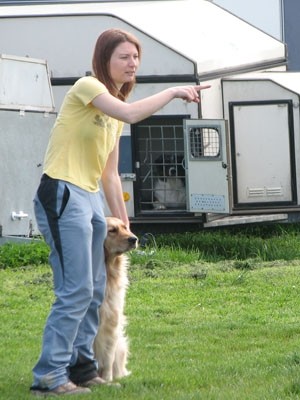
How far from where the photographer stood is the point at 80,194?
5.57 m

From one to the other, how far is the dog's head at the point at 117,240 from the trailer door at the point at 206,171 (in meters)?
6.79

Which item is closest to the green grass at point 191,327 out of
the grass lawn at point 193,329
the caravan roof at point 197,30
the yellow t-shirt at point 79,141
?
the grass lawn at point 193,329

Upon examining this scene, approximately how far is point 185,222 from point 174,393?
7.56 metres

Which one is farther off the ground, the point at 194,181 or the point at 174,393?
the point at 194,181

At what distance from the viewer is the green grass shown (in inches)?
229

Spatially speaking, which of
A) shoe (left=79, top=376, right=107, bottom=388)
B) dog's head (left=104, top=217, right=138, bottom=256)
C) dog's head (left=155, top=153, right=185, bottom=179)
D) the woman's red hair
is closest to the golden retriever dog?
dog's head (left=104, top=217, right=138, bottom=256)

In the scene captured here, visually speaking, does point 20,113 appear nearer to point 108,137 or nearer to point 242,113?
point 242,113

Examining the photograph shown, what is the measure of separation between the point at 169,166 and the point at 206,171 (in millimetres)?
651

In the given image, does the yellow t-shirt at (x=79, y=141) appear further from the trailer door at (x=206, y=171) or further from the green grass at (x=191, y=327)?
the trailer door at (x=206, y=171)

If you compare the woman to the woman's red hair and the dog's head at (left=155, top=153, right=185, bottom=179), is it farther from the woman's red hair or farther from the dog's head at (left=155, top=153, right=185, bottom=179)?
the dog's head at (left=155, top=153, right=185, bottom=179)

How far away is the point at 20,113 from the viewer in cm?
1230

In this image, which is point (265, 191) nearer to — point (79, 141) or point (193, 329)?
point (193, 329)

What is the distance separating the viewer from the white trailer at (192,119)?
13.0m

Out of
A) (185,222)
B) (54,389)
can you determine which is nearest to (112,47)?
(54,389)
